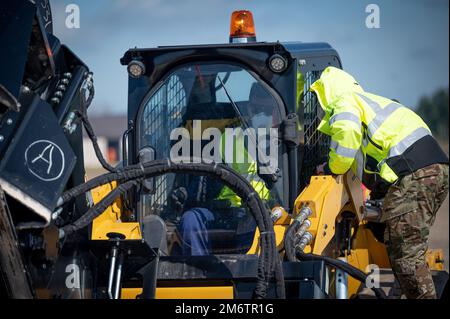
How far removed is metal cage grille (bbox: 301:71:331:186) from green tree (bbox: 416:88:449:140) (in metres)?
17.3

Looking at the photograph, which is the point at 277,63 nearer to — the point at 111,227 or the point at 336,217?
the point at 336,217

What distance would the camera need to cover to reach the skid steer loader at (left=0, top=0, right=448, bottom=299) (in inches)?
154

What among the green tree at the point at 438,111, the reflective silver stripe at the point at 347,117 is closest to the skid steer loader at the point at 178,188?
the reflective silver stripe at the point at 347,117

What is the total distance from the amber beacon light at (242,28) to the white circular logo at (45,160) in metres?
2.64

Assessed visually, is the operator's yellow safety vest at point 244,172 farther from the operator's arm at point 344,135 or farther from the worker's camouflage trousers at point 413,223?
the worker's camouflage trousers at point 413,223

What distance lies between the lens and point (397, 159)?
18.3 feet

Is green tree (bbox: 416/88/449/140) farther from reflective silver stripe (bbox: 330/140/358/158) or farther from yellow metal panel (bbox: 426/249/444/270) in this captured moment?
reflective silver stripe (bbox: 330/140/358/158)

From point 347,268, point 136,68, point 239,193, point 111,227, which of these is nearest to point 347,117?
point 347,268

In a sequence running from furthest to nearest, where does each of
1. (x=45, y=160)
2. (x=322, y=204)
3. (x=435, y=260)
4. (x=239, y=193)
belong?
(x=435, y=260) < (x=322, y=204) < (x=239, y=193) < (x=45, y=160)

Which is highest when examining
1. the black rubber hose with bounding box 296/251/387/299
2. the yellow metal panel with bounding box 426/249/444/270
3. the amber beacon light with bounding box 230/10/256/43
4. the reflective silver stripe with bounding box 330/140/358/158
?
the amber beacon light with bounding box 230/10/256/43

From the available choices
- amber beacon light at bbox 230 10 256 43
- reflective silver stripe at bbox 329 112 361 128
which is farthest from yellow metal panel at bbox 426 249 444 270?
amber beacon light at bbox 230 10 256 43

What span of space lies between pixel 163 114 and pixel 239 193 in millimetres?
1658

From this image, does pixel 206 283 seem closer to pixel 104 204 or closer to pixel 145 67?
pixel 104 204

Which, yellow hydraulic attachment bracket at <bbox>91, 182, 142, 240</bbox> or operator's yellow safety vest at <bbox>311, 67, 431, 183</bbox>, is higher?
operator's yellow safety vest at <bbox>311, 67, 431, 183</bbox>
